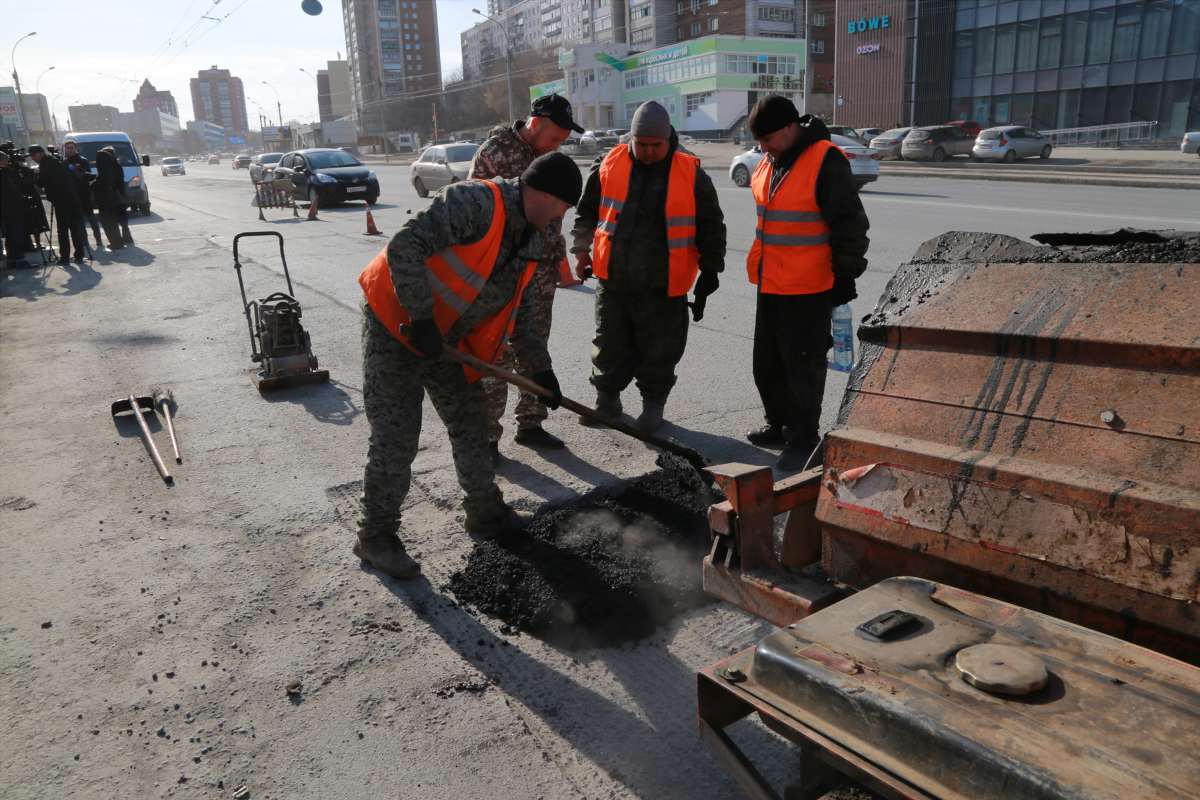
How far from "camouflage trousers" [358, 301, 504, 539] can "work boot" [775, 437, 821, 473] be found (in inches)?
66.2

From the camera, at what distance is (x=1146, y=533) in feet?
5.61

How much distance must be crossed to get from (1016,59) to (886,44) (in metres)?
7.92

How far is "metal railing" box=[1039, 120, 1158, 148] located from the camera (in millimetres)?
34469

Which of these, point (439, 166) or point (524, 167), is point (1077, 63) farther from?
point (524, 167)

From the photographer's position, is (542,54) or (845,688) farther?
(542,54)

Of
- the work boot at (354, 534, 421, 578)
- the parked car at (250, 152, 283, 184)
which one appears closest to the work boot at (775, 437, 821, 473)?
the work boot at (354, 534, 421, 578)

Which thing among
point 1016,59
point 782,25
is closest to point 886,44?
point 1016,59

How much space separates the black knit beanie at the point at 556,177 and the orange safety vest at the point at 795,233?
4.73ft

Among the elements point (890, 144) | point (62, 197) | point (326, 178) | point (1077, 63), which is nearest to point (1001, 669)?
point (62, 197)

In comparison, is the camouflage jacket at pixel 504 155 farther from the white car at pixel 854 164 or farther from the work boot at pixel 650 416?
the white car at pixel 854 164

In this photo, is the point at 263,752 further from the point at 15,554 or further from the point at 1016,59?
the point at 1016,59

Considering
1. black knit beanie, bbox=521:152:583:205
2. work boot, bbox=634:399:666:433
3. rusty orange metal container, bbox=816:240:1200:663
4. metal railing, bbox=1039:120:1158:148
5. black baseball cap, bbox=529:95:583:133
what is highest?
metal railing, bbox=1039:120:1158:148

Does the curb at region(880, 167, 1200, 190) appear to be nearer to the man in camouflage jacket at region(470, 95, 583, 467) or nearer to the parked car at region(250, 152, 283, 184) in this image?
the man in camouflage jacket at region(470, 95, 583, 467)

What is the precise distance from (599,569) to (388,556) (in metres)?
0.92
